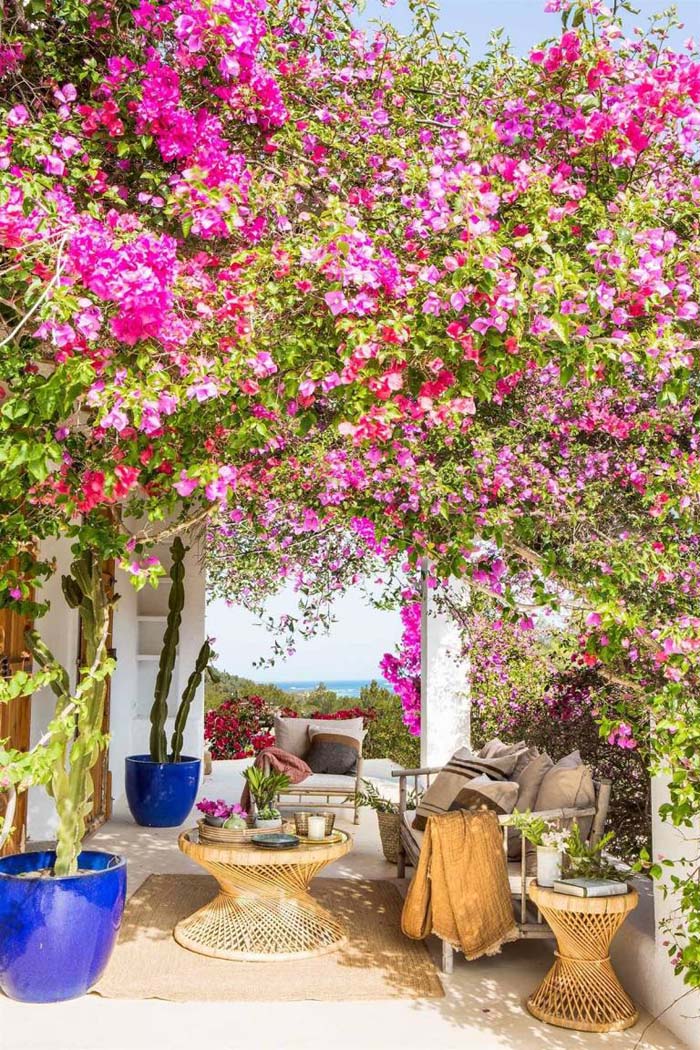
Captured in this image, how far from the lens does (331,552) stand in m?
7.55

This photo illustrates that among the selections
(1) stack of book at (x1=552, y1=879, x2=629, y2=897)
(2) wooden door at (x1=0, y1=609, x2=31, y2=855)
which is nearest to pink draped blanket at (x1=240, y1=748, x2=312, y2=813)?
(2) wooden door at (x1=0, y1=609, x2=31, y2=855)

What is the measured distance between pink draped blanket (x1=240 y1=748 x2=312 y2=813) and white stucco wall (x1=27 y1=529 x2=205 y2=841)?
1102mm

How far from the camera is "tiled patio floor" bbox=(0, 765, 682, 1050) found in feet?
11.2

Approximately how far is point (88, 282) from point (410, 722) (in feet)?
21.8

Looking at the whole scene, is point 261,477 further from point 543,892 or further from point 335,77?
point 543,892

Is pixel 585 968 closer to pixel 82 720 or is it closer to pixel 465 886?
pixel 465 886

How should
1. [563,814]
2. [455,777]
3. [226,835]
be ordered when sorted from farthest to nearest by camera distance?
[455,777] < [226,835] < [563,814]

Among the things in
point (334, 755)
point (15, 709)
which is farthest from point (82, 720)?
point (334, 755)

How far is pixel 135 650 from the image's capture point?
8.64 metres

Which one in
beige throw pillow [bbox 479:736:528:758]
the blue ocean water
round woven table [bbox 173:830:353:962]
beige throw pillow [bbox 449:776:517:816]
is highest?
beige throw pillow [bbox 479:736:528:758]

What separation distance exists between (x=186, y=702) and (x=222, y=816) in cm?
287

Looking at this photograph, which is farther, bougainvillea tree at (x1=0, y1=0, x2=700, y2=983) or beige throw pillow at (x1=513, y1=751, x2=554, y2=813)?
beige throw pillow at (x1=513, y1=751, x2=554, y2=813)

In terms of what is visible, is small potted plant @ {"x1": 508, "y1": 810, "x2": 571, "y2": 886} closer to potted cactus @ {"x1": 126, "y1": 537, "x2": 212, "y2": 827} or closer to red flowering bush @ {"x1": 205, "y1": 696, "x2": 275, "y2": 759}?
potted cactus @ {"x1": 126, "y1": 537, "x2": 212, "y2": 827}

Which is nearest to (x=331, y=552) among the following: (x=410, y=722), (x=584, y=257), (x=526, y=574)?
(x=526, y=574)
